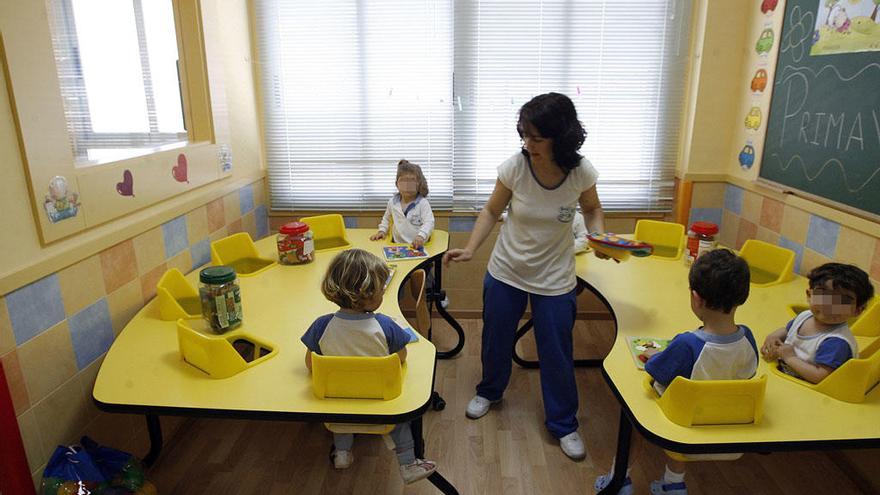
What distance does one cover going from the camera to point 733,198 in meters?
3.20

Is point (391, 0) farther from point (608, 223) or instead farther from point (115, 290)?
Result: point (115, 290)

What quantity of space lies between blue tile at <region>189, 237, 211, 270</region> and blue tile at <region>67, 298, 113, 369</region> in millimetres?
606

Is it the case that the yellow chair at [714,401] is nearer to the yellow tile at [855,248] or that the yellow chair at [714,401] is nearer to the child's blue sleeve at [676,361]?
the child's blue sleeve at [676,361]

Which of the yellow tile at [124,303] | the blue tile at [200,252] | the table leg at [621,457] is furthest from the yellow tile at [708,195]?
the yellow tile at [124,303]

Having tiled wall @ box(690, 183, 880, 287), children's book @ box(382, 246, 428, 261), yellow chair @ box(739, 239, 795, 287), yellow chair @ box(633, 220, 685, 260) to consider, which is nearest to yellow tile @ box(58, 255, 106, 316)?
children's book @ box(382, 246, 428, 261)

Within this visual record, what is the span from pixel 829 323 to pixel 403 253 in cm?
175

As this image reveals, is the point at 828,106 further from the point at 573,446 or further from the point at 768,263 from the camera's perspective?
the point at 573,446

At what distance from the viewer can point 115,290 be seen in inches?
81.6

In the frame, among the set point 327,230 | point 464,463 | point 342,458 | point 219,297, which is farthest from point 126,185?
point 464,463

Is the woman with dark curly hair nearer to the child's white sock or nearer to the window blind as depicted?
the child's white sock

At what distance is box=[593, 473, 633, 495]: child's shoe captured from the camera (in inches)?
74.6

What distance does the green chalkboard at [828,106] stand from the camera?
2131 mm

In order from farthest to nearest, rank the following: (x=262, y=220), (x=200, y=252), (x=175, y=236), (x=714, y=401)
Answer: (x=262, y=220) → (x=200, y=252) → (x=175, y=236) → (x=714, y=401)

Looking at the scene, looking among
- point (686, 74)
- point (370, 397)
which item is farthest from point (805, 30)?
point (370, 397)
